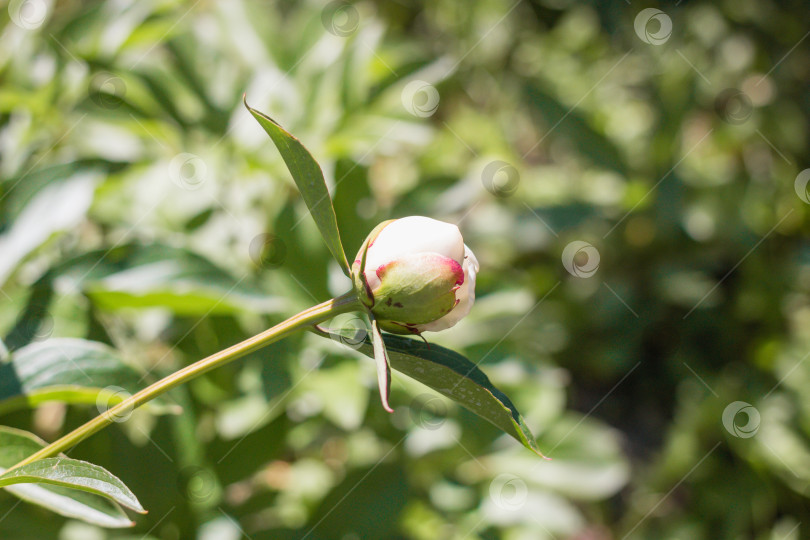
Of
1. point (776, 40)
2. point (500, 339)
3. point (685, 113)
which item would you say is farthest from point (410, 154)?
point (776, 40)

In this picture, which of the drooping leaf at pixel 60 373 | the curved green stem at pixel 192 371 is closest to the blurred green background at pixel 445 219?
the drooping leaf at pixel 60 373

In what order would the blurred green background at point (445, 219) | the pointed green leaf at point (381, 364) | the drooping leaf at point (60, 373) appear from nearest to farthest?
the pointed green leaf at point (381, 364), the drooping leaf at point (60, 373), the blurred green background at point (445, 219)

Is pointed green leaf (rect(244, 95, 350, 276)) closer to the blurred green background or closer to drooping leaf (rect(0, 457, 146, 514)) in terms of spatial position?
drooping leaf (rect(0, 457, 146, 514))

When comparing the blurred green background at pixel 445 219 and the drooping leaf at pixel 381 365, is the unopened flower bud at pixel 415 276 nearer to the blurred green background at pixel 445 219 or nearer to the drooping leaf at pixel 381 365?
the drooping leaf at pixel 381 365

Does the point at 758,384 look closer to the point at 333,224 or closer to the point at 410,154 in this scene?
the point at 410,154

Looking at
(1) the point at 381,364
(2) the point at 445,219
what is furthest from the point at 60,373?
(2) the point at 445,219

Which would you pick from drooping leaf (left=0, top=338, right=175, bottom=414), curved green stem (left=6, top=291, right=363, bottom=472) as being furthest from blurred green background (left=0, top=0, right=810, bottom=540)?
curved green stem (left=6, top=291, right=363, bottom=472)

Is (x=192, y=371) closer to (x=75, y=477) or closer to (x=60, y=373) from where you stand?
(x=75, y=477)
